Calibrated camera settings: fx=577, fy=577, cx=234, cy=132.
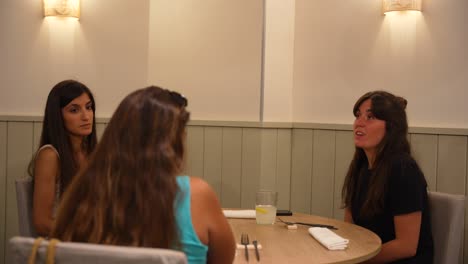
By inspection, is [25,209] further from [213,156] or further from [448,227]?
[448,227]

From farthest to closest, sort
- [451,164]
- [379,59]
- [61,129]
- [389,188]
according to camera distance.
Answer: [379,59]
[451,164]
[61,129]
[389,188]

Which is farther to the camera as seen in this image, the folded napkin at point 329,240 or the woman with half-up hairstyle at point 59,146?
the woman with half-up hairstyle at point 59,146

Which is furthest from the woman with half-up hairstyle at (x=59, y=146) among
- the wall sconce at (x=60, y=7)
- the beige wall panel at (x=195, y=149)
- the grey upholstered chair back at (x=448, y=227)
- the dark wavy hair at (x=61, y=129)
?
the grey upholstered chair back at (x=448, y=227)

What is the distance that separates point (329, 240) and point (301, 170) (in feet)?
6.17

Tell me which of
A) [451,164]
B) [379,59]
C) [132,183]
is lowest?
[451,164]

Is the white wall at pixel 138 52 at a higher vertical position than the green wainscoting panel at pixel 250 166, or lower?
higher

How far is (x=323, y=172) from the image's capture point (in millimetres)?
3766

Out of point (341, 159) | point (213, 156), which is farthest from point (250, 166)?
point (341, 159)

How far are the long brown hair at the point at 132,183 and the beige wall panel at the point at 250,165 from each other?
2.53 m

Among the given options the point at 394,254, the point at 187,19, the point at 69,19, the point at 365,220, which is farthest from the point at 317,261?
the point at 69,19

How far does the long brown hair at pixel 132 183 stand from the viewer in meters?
1.21

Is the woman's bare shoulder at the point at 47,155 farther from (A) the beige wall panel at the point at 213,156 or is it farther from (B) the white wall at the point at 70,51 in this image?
(A) the beige wall panel at the point at 213,156

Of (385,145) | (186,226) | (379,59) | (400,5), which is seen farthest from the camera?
(379,59)

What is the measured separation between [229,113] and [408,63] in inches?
46.5
